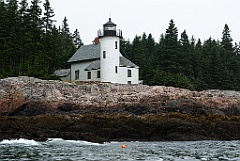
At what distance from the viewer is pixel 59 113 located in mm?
33688

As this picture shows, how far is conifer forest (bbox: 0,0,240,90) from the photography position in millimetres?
51469

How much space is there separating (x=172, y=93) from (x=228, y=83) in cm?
2598

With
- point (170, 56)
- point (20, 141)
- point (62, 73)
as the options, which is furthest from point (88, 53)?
Answer: point (20, 141)

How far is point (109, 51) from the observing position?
49812mm

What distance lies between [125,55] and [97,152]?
1474 inches

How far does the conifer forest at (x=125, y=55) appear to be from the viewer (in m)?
51.5

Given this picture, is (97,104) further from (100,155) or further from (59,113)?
(100,155)

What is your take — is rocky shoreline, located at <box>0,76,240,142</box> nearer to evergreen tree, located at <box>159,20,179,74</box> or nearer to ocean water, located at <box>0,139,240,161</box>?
ocean water, located at <box>0,139,240,161</box>

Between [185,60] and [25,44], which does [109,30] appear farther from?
[185,60]

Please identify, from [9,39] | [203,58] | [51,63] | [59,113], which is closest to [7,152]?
[59,113]

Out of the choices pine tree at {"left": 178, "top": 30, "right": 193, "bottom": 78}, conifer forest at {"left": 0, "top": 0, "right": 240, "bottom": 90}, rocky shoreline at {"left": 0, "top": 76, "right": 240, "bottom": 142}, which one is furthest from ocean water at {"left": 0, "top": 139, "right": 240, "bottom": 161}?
pine tree at {"left": 178, "top": 30, "right": 193, "bottom": 78}

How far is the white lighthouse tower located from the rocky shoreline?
10268mm

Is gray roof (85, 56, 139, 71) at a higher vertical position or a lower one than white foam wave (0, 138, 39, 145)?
higher

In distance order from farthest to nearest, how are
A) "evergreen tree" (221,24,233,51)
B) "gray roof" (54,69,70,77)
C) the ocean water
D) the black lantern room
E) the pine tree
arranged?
"evergreen tree" (221,24,233,51)
the pine tree
"gray roof" (54,69,70,77)
the black lantern room
the ocean water
